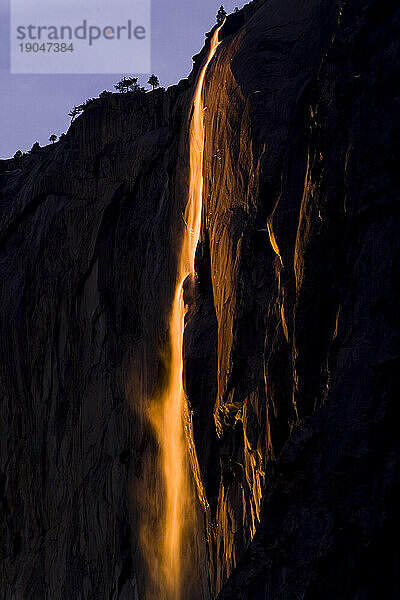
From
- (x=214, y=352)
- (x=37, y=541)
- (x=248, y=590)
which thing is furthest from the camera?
(x=37, y=541)

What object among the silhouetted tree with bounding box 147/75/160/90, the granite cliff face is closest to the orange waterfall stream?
the granite cliff face

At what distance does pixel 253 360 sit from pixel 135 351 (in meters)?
8.17

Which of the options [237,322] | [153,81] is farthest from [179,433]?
[153,81]

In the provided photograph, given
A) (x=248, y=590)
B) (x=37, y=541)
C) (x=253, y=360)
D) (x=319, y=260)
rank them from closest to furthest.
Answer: (x=248, y=590), (x=319, y=260), (x=253, y=360), (x=37, y=541)

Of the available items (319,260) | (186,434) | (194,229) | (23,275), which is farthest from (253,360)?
(23,275)

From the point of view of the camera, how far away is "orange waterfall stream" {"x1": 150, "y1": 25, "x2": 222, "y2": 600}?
16797 mm

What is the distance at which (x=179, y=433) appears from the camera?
17.4 meters

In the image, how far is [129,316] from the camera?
71.3ft

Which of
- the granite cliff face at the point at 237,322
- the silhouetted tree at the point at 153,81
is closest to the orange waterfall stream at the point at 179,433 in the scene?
the granite cliff face at the point at 237,322

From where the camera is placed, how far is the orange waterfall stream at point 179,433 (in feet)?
55.1

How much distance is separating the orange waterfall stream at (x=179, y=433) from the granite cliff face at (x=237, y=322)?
614mm

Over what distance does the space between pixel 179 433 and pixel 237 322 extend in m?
4.74

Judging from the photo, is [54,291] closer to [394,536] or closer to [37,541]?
[37,541]

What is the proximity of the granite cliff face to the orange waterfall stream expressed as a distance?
614 mm
